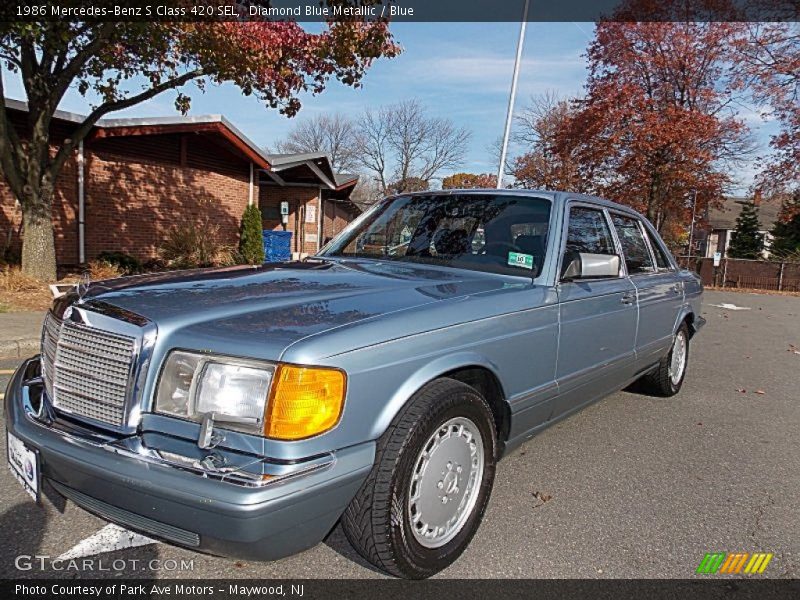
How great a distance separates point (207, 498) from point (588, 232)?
9.52 ft

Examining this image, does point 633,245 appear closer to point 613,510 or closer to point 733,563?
point 613,510

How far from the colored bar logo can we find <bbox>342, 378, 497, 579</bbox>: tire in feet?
3.29

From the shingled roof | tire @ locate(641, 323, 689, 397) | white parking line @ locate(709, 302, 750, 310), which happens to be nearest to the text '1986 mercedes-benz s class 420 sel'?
tire @ locate(641, 323, 689, 397)

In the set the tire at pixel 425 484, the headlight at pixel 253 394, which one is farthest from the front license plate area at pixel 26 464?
the tire at pixel 425 484

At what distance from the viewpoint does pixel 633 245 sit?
4.37 meters

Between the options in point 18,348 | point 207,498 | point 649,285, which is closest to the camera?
point 207,498

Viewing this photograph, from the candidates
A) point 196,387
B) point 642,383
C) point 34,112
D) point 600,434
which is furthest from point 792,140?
point 196,387

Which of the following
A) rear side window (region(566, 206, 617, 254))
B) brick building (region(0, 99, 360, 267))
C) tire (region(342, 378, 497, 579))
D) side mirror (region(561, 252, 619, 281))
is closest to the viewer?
tire (region(342, 378, 497, 579))

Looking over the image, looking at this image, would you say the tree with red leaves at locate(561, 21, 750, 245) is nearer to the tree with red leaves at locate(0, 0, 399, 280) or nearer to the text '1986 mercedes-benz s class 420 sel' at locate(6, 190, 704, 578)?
the tree with red leaves at locate(0, 0, 399, 280)

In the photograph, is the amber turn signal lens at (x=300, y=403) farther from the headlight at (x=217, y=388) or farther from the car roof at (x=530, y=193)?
the car roof at (x=530, y=193)

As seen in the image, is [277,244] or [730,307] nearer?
[730,307]

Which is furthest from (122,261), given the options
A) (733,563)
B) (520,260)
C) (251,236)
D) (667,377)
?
(733,563)

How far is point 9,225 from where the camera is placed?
10.9 meters

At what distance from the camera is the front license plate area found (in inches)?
80.6
